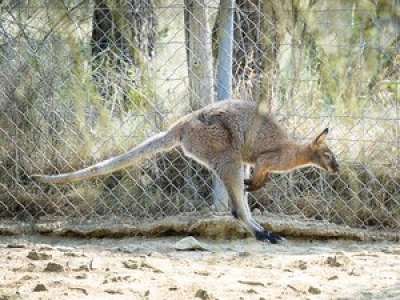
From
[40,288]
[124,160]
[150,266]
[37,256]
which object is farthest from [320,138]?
[40,288]

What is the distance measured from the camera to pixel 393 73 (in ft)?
15.5

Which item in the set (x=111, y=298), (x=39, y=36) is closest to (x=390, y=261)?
(x=111, y=298)

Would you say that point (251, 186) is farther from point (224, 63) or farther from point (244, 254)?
A: point (224, 63)

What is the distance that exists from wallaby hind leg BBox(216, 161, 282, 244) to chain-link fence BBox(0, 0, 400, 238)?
0.42 m

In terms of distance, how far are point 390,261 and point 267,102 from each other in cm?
160

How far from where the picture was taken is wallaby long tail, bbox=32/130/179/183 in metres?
4.93

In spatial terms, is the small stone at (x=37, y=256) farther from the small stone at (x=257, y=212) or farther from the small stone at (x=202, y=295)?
the small stone at (x=257, y=212)

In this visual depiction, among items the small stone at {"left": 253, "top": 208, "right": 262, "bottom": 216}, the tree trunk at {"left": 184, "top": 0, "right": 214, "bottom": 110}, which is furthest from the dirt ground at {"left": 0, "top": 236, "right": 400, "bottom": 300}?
the tree trunk at {"left": 184, "top": 0, "right": 214, "bottom": 110}

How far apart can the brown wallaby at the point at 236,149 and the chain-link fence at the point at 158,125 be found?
0.28 meters

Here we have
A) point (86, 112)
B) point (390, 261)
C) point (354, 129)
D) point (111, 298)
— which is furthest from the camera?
point (354, 129)

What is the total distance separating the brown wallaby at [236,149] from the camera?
17.0 ft

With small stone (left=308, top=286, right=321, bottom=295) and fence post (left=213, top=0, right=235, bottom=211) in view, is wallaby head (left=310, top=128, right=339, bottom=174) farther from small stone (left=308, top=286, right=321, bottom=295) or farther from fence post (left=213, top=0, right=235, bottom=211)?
small stone (left=308, top=286, right=321, bottom=295)

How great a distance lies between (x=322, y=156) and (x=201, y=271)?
1.65 metres

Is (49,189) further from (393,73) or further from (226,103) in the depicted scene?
(393,73)
